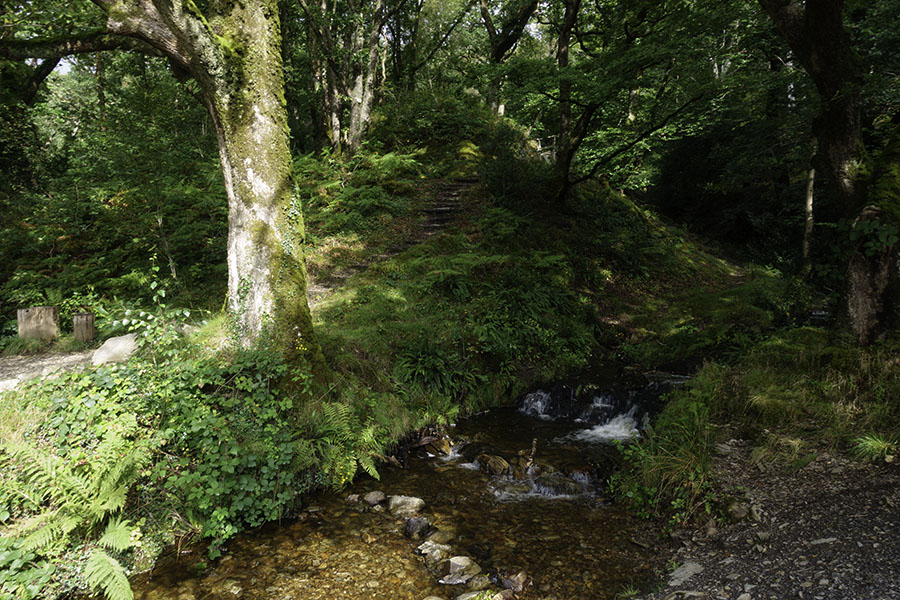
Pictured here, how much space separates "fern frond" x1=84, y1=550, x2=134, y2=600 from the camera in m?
3.32

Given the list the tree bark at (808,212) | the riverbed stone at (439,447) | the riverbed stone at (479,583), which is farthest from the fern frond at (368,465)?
the tree bark at (808,212)

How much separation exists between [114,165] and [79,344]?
4.15 meters

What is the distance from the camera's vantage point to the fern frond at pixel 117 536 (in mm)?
3674

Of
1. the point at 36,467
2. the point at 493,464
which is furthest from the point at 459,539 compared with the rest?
the point at 36,467

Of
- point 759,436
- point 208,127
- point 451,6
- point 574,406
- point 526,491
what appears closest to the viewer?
point 759,436

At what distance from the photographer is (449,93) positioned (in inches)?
862

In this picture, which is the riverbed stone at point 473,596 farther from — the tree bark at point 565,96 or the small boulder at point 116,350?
the tree bark at point 565,96

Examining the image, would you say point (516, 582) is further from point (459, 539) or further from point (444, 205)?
point (444, 205)

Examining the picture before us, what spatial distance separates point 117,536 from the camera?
369 centimetres

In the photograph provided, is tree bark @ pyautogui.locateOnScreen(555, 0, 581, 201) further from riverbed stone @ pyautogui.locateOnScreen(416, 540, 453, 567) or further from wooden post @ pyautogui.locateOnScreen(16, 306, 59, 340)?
wooden post @ pyautogui.locateOnScreen(16, 306, 59, 340)

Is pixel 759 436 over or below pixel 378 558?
over

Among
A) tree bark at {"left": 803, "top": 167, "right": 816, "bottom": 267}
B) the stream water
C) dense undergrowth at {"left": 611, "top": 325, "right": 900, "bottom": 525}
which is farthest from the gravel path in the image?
tree bark at {"left": 803, "top": 167, "right": 816, "bottom": 267}

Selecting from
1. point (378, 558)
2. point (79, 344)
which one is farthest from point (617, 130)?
point (79, 344)

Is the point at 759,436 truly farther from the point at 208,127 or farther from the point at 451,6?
the point at 451,6
